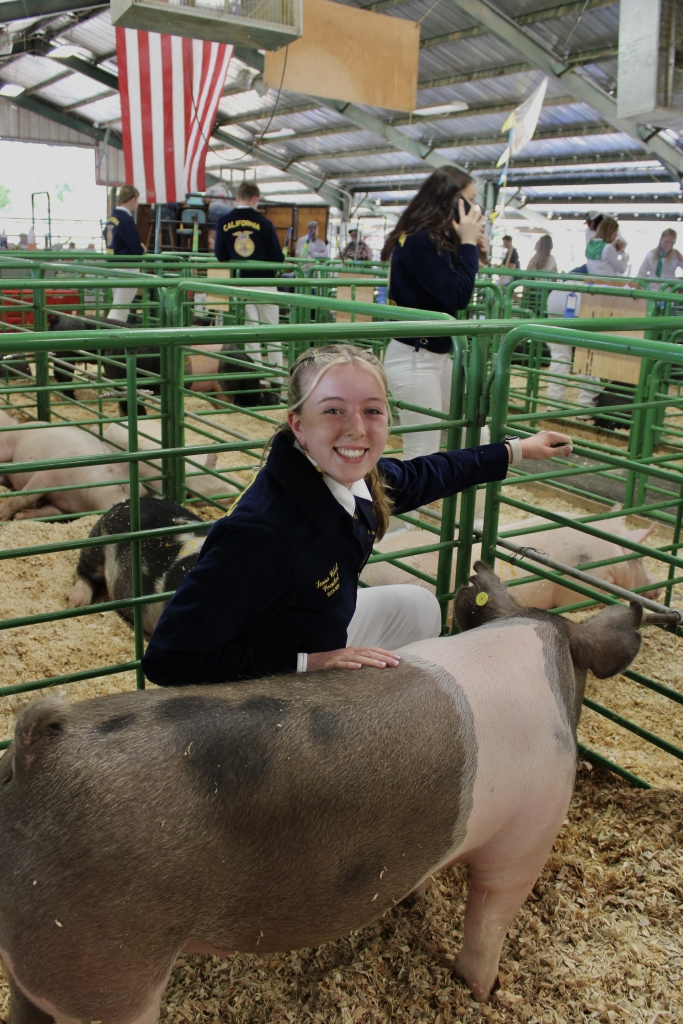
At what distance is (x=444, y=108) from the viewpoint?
14.8 metres

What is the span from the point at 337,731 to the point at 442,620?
133cm

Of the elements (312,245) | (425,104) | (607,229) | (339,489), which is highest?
(425,104)

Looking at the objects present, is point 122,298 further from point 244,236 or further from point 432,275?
point 432,275

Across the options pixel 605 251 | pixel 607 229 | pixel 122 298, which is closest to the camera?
pixel 122 298

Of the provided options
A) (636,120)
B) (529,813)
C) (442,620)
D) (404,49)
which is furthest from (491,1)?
(529,813)

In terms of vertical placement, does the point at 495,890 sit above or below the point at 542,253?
below

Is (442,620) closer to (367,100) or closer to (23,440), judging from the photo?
(23,440)

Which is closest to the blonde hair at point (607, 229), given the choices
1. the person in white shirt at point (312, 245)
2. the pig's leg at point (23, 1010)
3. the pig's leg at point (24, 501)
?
the pig's leg at point (24, 501)

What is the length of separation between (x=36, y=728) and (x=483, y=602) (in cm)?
115

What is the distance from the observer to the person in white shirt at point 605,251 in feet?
29.5

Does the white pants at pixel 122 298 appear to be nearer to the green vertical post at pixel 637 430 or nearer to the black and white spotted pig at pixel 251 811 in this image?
the green vertical post at pixel 637 430

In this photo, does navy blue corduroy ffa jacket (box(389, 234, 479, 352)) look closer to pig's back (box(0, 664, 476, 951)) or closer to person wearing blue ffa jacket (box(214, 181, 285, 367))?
pig's back (box(0, 664, 476, 951))

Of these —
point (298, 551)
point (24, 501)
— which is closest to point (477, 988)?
point (298, 551)

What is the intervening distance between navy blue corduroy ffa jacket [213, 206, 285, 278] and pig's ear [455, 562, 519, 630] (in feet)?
18.5
